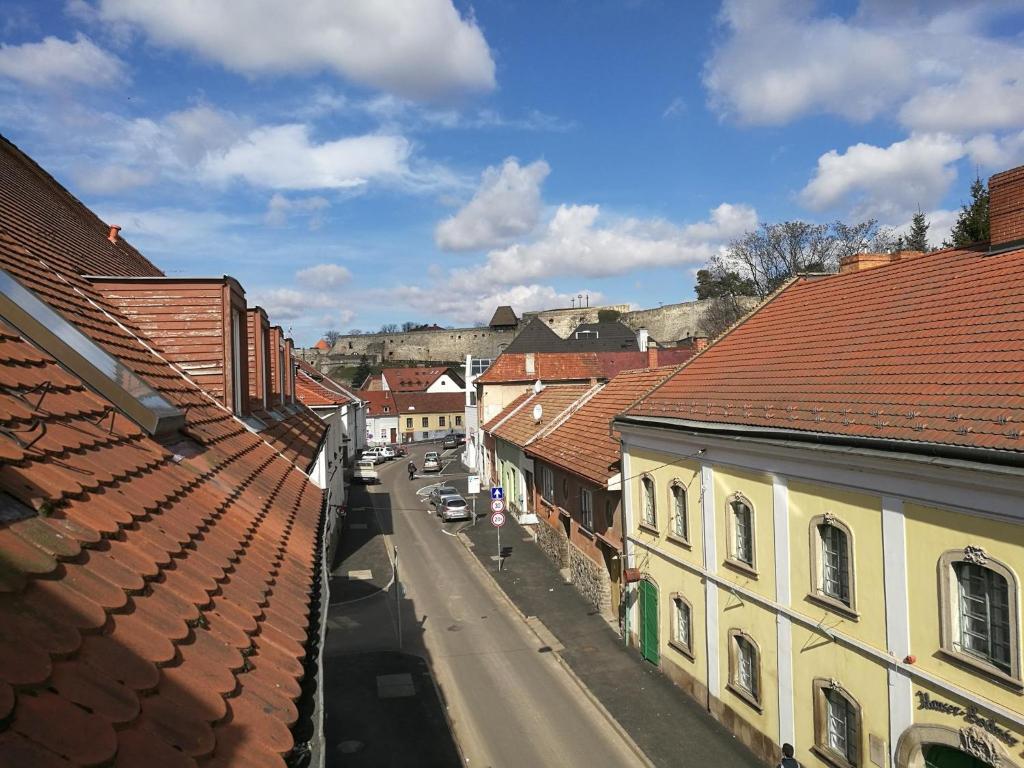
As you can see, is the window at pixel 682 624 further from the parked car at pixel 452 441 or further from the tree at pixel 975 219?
the parked car at pixel 452 441

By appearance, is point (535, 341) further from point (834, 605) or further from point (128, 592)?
point (128, 592)

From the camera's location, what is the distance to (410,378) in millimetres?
79562

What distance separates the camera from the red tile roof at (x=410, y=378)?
258 ft

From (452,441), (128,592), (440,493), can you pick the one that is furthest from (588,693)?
(452,441)

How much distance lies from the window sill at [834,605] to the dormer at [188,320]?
28.1 feet

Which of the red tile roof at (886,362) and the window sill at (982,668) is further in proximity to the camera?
the red tile roof at (886,362)

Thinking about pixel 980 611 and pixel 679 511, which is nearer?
pixel 980 611

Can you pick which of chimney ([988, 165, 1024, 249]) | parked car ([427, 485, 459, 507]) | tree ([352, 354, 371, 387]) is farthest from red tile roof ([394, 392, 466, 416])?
chimney ([988, 165, 1024, 249])

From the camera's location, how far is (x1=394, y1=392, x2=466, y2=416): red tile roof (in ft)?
245

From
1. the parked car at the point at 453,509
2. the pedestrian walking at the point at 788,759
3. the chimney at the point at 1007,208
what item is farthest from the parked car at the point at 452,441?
the chimney at the point at 1007,208

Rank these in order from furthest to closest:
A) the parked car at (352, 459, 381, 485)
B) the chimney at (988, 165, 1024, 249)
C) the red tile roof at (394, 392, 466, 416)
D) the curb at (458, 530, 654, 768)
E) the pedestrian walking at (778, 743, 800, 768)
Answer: the red tile roof at (394, 392, 466, 416)
the parked car at (352, 459, 381, 485)
the curb at (458, 530, 654, 768)
the chimney at (988, 165, 1024, 249)
the pedestrian walking at (778, 743, 800, 768)

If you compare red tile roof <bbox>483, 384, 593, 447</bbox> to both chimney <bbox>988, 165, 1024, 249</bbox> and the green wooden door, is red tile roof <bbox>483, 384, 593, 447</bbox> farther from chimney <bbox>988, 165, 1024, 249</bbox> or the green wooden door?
chimney <bbox>988, 165, 1024, 249</bbox>

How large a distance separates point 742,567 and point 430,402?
64.6 metres

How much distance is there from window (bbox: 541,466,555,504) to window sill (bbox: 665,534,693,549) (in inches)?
376
